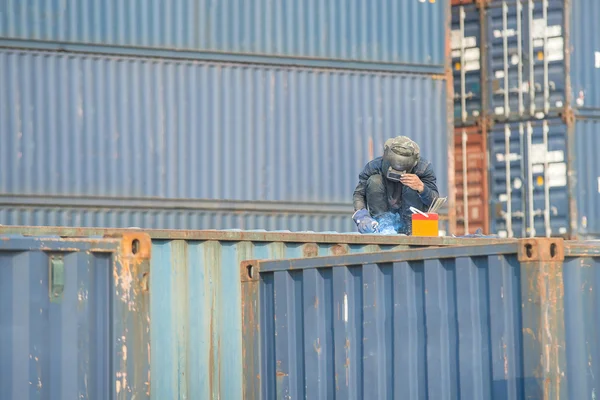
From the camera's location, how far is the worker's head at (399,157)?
1391cm

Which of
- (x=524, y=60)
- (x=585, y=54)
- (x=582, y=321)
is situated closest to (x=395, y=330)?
(x=582, y=321)

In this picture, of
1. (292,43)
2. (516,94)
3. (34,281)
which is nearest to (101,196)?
(292,43)

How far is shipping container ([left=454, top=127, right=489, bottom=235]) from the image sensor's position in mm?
24594

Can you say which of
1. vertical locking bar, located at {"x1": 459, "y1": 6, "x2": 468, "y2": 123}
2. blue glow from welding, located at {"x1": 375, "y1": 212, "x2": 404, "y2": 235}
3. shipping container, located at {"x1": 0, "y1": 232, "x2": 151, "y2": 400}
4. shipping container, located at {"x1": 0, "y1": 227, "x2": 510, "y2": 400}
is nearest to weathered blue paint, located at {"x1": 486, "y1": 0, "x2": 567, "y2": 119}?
vertical locking bar, located at {"x1": 459, "y1": 6, "x2": 468, "y2": 123}

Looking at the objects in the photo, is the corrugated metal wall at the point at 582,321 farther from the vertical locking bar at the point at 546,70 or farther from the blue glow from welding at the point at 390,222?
the vertical locking bar at the point at 546,70

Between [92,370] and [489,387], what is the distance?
8.09ft

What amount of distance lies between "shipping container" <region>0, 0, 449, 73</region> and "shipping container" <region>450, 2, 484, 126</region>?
7.00ft

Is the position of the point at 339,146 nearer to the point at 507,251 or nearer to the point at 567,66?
the point at 567,66

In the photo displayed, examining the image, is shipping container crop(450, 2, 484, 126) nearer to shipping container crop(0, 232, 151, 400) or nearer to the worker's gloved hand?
the worker's gloved hand

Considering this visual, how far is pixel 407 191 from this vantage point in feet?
46.9

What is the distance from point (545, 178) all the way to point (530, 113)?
4.23ft

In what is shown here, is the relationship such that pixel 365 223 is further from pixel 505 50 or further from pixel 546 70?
pixel 505 50

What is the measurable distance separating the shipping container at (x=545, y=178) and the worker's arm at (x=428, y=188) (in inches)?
374

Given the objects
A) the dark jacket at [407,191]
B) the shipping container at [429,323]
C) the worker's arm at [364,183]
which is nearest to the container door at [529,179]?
the dark jacket at [407,191]
